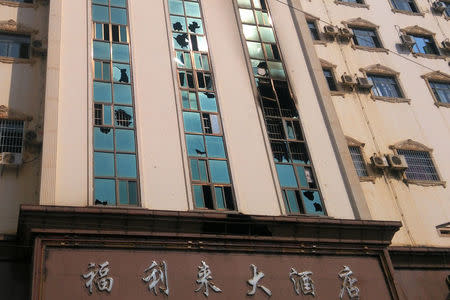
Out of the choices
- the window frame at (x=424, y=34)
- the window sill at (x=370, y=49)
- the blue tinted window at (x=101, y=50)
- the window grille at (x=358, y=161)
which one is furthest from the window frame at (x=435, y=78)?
the blue tinted window at (x=101, y=50)

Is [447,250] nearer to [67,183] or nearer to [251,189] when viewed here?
[251,189]

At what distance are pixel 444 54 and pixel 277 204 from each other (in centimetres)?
1139

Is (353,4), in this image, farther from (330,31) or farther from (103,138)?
(103,138)

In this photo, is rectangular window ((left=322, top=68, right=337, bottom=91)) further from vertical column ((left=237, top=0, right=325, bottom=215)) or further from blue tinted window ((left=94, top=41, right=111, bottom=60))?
blue tinted window ((left=94, top=41, right=111, bottom=60))

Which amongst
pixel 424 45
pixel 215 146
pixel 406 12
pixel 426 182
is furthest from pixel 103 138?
pixel 406 12

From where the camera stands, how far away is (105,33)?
13188 mm

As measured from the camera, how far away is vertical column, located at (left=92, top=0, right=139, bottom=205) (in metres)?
10.9

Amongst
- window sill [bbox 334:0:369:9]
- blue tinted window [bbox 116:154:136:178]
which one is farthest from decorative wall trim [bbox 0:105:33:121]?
window sill [bbox 334:0:369:9]

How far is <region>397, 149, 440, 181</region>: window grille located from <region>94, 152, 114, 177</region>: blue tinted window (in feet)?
28.7

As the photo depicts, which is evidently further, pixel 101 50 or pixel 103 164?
pixel 101 50

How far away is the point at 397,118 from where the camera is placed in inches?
658

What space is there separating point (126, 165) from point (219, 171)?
2.05 meters

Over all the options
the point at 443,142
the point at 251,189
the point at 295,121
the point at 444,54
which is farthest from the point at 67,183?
the point at 444,54

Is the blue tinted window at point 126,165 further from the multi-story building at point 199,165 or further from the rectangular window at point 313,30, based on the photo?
the rectangular window at point 313,30
